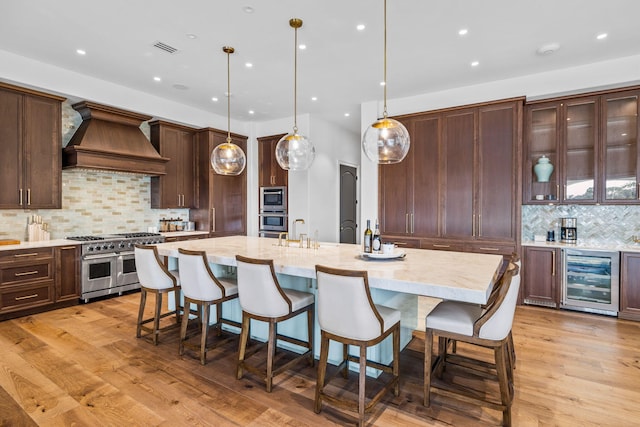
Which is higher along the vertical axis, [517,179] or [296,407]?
[517,179]

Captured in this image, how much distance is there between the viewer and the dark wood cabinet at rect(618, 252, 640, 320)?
381 cm

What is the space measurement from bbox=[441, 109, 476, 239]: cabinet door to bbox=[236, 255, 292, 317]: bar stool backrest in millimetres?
3243

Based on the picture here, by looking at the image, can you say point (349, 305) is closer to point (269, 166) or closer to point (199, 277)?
point (199, 277)

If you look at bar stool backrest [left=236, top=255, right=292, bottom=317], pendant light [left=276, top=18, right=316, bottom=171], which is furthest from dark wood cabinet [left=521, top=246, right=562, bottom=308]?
bar stool backrest [left=236, top=255, right=292, bottom=317]

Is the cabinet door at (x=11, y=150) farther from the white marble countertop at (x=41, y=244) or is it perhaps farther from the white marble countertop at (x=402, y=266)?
the white marble countertop at (x=402, y=266)

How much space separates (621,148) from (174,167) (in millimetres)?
6485

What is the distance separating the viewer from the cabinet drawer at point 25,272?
12.5 ft

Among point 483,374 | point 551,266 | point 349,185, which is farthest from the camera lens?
point 349,185

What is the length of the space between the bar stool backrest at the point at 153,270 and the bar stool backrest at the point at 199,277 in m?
0.39

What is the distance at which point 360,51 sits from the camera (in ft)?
12.4

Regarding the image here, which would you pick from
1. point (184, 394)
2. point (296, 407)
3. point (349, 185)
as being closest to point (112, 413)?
point (184, 394)

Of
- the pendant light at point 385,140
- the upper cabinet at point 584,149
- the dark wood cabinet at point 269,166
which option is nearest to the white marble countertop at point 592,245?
the upper cabinet at point 584,149

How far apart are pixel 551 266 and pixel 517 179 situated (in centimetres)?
117

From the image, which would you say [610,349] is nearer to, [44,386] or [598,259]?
[598,259]
